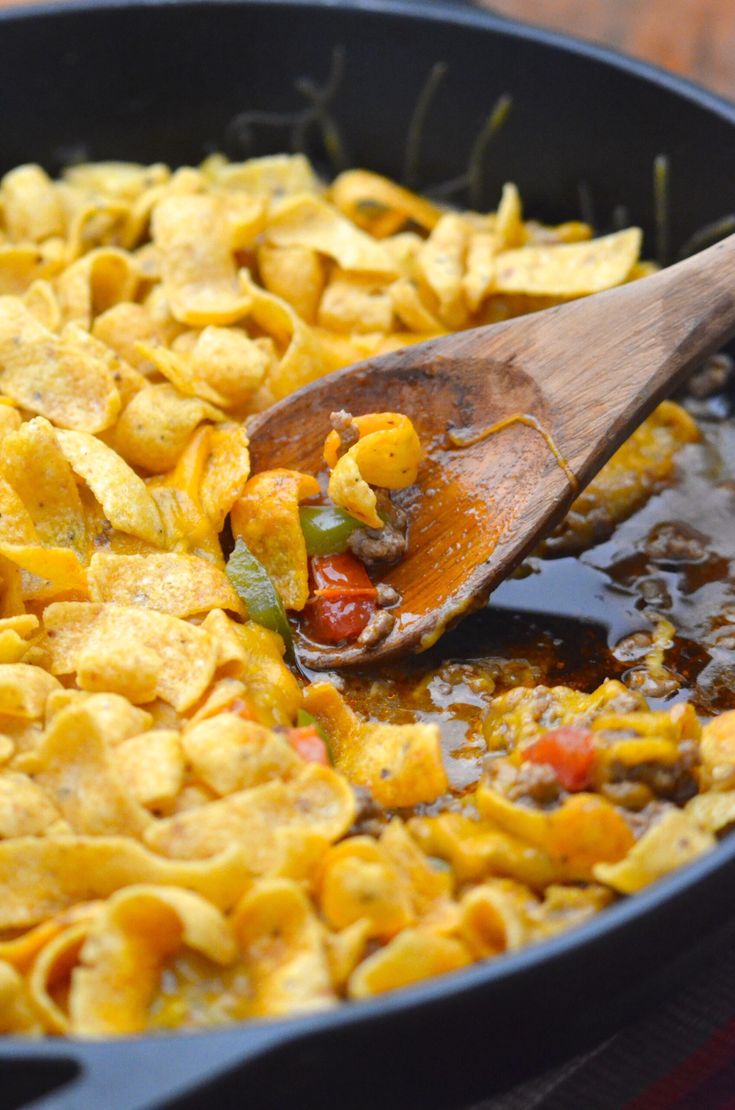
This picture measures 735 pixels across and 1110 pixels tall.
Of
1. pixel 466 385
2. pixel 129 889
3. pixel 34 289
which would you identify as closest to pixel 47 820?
pixel 129 889

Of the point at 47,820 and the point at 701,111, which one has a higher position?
the point at 701,111

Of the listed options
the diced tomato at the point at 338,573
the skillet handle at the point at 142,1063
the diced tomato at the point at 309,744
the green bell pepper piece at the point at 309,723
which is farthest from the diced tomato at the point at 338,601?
the skillet handle at the point at 142,1063

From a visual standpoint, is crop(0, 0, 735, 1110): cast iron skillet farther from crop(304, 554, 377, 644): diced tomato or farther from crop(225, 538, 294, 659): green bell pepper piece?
crop(225, 538, 294, 659): green bell pepper piece

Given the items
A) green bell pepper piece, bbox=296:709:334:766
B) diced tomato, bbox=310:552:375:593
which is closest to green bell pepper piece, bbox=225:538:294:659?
diced tomato, bbox=310:552:375:593

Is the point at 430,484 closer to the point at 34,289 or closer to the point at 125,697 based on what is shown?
the point at 125,697

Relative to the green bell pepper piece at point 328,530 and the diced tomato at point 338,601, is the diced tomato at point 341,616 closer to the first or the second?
the diced tomato at point 338,601

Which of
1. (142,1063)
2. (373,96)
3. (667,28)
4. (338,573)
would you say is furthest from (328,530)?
(667,28)

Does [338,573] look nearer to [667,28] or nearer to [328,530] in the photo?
[328,530]
